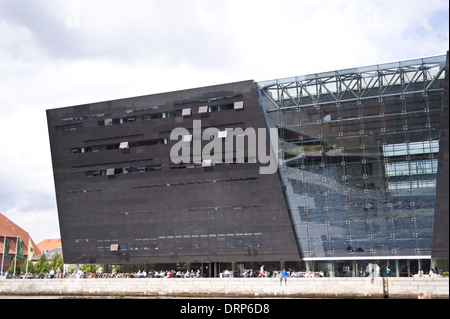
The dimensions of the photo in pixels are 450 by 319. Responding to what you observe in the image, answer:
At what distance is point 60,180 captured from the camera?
2366 inches

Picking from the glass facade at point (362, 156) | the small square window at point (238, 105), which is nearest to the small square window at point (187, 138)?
the small square window at point (238, 105)

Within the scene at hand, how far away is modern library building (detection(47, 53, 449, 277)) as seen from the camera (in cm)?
4756

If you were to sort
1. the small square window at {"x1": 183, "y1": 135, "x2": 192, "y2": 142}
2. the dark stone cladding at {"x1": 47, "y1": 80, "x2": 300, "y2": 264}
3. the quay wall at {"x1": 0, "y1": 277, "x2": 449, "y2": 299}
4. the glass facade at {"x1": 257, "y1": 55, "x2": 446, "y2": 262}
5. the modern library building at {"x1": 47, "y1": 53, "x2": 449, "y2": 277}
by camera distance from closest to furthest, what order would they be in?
the quay wall at {"x1": 0, "y1": 277, "x2": 449, "y2": 299} < the glass facade at {"x1": 257, "y1": 55, "x2": 446, "y2": 262} < the modern library building at {"x1": 47, "y1": 53, "x2": 449, "y2": 277} < the dark stone cladding at {"x1": 47, "y1": 80, "x2": 300, "y2": 264} < the small square window at {"x1": 183, "y1": 135, "x2": 192, "y2": 142}

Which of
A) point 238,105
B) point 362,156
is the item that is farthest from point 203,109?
point 362,156

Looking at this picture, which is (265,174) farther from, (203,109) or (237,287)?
(237,287)

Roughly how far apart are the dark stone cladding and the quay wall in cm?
739

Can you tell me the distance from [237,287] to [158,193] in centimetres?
1614

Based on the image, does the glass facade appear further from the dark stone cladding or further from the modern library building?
the dark stone cladding

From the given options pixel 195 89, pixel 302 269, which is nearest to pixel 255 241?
pixel 302 269

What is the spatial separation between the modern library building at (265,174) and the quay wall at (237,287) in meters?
7.45

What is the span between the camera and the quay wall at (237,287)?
125 ft

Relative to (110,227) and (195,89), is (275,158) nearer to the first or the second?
(195,89)

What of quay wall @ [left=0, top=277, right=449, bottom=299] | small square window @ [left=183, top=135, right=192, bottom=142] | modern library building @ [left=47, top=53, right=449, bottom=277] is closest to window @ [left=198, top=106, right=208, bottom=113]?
modern library building @ [left=47, top=53, right=449, bottom=277]
